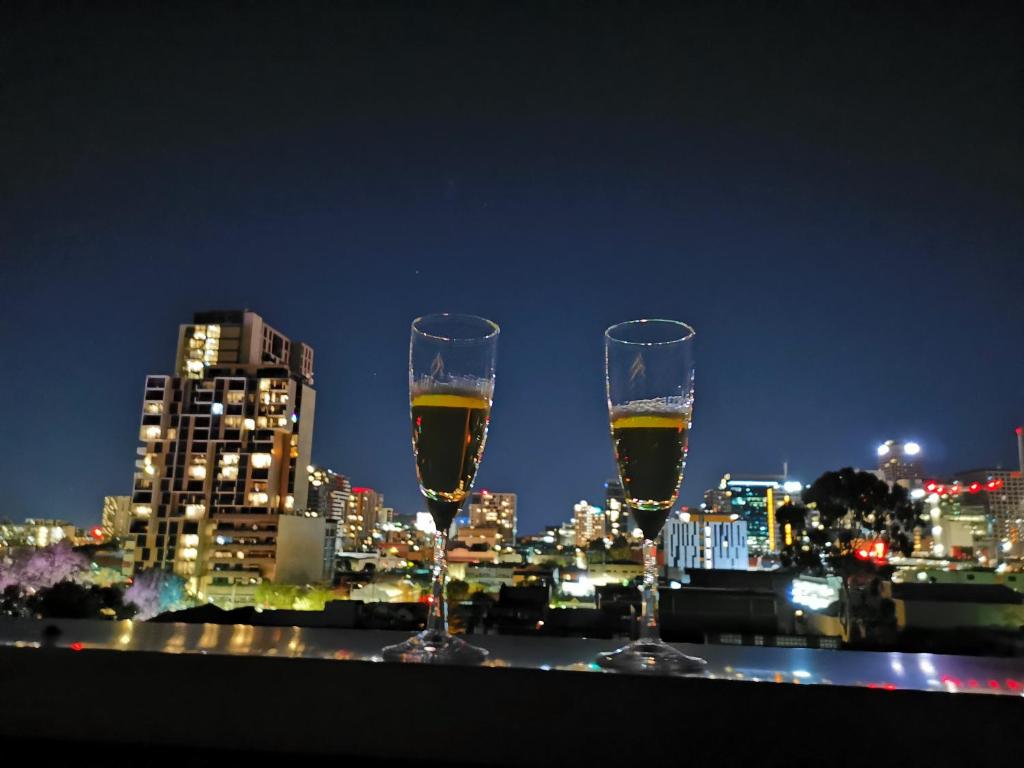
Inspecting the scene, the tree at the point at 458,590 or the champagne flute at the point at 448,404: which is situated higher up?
the champagne flute at the point at 448,404

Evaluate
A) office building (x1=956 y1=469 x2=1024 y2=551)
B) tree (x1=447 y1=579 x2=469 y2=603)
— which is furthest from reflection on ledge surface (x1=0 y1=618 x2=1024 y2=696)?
office building (x1=956 y1=469 x2=1024 y2=551)

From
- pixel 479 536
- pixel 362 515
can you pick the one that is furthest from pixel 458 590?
pixel 362 515

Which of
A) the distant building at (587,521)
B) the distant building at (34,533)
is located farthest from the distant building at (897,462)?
the distant building at (34,533)

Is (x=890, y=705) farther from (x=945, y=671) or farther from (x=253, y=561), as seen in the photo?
(x=253, y=561)

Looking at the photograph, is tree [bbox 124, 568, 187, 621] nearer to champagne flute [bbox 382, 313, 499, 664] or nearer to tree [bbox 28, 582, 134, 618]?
tree [bbox 28, 582, 134, 618]

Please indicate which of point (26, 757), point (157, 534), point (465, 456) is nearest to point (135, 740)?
point (26, 757)

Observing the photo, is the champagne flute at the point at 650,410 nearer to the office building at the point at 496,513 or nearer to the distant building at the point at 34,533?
the distant building at the point at 34,533
